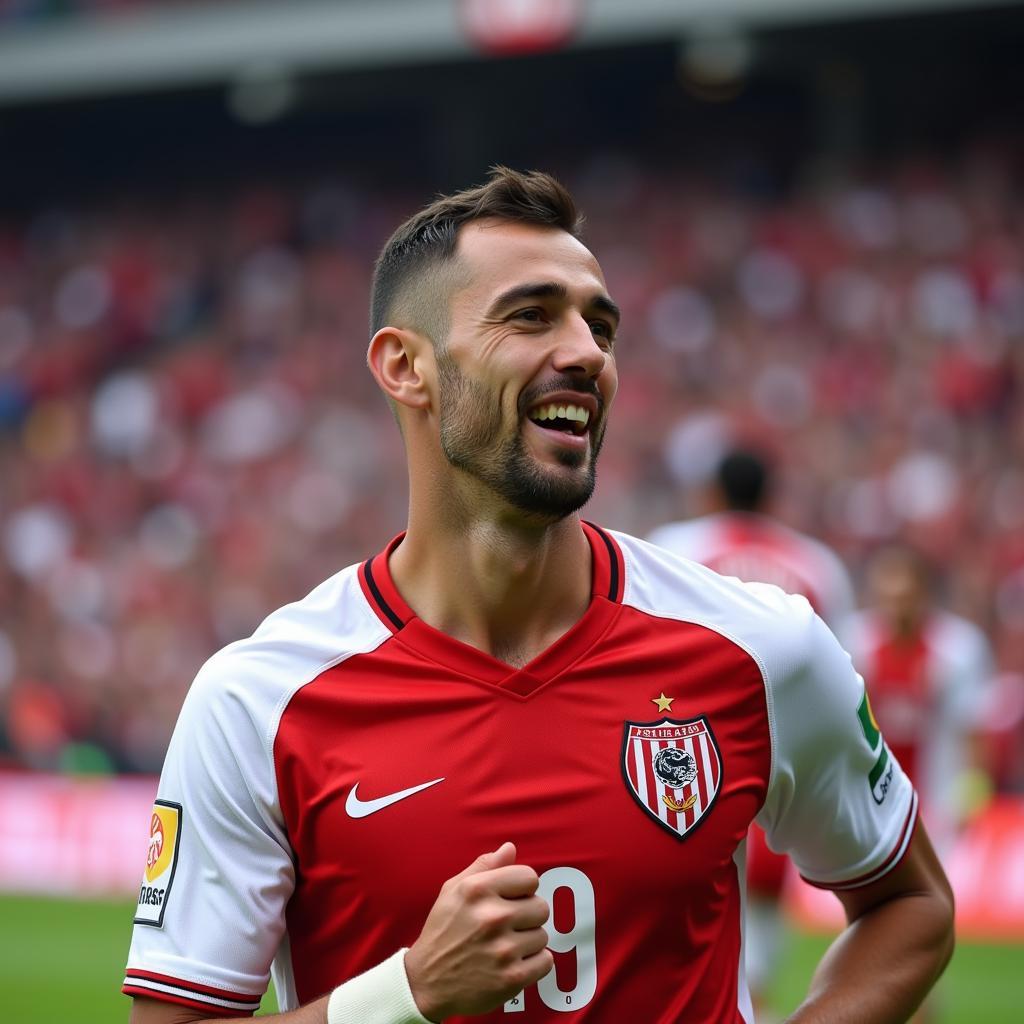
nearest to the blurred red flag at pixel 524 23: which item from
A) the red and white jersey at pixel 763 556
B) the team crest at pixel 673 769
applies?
the red and white jersey at pixel 763 556

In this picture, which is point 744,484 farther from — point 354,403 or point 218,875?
point 354,403

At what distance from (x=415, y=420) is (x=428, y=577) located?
0.28 meters

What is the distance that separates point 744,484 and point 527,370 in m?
4.34

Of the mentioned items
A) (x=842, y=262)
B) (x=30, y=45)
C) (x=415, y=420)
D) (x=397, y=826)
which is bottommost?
(x=397, y=826)

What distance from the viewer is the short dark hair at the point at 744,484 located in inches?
277

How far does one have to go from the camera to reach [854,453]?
588 inches

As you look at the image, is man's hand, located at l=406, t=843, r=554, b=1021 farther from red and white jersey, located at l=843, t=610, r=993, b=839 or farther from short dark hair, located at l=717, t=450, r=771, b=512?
red and white jersey, located at l=843, t=610, r=993, b=839

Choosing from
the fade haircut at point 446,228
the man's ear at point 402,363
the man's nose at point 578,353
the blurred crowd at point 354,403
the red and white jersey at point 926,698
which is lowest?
the man's nose at point 578,353

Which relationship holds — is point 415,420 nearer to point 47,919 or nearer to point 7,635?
point 47,919

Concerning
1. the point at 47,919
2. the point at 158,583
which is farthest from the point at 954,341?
the point at 47,919

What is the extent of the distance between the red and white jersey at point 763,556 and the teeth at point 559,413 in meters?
3.85

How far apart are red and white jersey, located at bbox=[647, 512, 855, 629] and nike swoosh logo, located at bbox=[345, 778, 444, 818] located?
4055 mm

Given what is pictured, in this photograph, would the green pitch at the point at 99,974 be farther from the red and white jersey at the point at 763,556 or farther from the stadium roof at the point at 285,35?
the stadium roof at the point at 285,35

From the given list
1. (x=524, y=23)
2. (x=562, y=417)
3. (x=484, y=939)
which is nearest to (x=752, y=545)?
(x=562, y=417)
